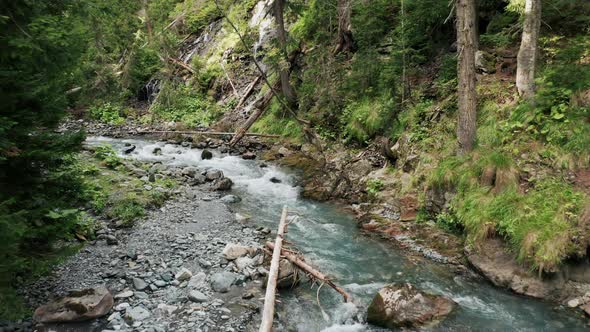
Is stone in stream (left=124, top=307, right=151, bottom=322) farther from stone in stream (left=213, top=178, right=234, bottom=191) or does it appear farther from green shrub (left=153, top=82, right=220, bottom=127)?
green shrub (left=153, top=82, right=220, bottom=127)

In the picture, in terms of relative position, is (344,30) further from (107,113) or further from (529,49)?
(107,113)

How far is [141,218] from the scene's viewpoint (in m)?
9.12

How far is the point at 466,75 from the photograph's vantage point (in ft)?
29.1

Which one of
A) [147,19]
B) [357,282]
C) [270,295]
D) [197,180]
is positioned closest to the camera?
[270,295]

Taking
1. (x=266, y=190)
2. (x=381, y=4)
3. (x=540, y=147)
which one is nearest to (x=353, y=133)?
(x=266, y=190)

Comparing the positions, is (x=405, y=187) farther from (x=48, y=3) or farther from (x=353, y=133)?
(x=48, y=3)

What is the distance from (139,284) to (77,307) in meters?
1.07

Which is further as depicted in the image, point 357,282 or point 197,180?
point 197,180

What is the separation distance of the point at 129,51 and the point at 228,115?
13.4m

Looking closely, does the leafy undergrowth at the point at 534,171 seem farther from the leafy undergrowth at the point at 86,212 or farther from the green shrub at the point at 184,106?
the green shrub at the point at 184,106

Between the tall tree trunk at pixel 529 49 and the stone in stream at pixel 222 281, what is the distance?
787 cm

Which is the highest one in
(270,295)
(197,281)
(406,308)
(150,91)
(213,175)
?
(150,91)

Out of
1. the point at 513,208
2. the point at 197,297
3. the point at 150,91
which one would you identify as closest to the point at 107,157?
the point at 197,297

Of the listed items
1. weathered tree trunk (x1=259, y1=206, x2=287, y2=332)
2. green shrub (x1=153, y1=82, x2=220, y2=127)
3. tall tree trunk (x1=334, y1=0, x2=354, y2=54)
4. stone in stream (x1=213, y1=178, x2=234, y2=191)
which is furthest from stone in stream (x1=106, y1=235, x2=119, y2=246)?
green shrub (x1=153, y1=82, x2=220, y2=127)
